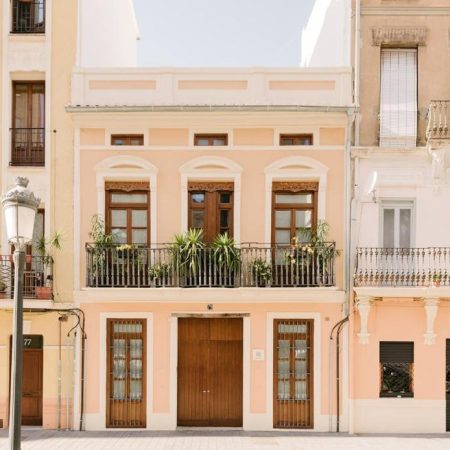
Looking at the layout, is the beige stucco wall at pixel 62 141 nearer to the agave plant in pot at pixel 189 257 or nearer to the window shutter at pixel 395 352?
the agave plant in pot at pixel 189 257

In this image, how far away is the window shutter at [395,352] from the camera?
614 inches

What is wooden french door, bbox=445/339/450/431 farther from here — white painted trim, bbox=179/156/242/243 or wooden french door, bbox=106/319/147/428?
wooden french door, bbox=106/319/147/428

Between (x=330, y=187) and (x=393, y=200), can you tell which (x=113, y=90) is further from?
(x=393, y=200)

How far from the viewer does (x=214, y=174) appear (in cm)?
1579

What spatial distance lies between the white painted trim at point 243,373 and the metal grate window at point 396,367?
3194 mm

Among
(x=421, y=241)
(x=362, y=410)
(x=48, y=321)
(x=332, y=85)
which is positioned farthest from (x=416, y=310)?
(x=48, y=321)

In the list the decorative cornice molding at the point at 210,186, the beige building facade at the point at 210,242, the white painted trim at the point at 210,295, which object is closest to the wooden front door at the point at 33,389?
the beige building facade at the point at 210,242

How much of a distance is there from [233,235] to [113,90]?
4.58 m

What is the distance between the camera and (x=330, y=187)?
15789 mm

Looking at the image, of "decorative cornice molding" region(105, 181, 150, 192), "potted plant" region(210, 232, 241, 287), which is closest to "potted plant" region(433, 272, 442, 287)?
"potted plant" region(210, 232, 241, 287)

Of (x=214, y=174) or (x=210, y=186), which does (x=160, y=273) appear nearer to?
(x=210, y=186)

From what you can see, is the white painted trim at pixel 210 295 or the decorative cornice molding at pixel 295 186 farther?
the decorative cornice molding at pixel 295 186

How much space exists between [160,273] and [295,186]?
3859 mm
